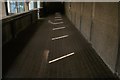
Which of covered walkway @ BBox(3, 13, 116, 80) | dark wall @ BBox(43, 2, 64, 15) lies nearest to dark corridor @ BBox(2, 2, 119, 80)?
covered walkway @ BBox(3, 13, 116, 80)

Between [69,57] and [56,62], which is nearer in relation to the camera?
[56,62]

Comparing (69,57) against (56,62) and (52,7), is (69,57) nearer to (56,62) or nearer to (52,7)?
(56,62)

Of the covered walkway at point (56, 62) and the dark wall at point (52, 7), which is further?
the dark wall at point (52, 7)

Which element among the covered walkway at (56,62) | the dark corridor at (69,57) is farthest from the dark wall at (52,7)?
the covered walkway at (56,62)

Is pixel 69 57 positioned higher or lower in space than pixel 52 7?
lower

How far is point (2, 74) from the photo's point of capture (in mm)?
3547

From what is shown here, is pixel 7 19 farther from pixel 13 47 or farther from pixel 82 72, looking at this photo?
pixel 82 72

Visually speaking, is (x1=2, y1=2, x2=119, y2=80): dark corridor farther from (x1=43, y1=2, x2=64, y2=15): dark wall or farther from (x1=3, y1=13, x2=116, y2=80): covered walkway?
(x1=43, y1=2, x2=64, y2=15): dark wall

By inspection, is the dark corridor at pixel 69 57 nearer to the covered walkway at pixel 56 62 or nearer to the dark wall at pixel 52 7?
the covered walkway at pixel 56 62

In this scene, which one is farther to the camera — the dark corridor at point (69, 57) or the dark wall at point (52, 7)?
the dark wall at point (52, 7)

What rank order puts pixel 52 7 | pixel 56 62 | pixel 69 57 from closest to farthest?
1. pixel 56 62
2. pixel 69 57
3. pixel 52 7

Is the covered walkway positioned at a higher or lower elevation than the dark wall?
lower

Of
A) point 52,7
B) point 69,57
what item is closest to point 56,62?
point 69,57

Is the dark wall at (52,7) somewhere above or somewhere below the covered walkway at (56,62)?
above
